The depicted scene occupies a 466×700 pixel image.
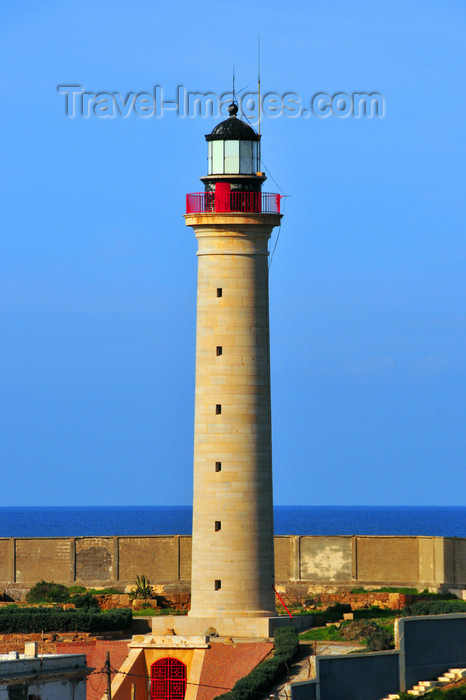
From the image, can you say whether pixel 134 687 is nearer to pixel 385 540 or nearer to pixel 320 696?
pixel 320 696

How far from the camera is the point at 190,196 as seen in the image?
3938cm

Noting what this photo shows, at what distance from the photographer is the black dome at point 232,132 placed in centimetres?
3944

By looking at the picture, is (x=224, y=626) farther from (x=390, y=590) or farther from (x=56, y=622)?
(x=390, y=590)

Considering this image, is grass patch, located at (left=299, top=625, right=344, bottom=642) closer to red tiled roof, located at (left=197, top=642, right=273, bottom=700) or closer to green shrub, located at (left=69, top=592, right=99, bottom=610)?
red tiled roof, located at (left=197, top=642, right=273, bottom=700)

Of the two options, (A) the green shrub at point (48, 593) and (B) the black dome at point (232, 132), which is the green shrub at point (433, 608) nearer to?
(A) the green shrub at point (48, 593)

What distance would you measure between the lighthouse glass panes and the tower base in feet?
39.1

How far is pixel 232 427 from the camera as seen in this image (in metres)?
38.1

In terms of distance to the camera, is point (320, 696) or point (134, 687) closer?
point (320, 696)

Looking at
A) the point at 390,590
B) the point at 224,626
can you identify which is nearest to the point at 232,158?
the point at 224,626

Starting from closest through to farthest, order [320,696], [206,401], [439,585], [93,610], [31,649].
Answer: [320,696]
[31,649]
[206,401]
[93,610]
[439,585]

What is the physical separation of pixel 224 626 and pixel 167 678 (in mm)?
2132

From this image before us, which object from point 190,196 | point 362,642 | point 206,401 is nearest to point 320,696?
point 362,642

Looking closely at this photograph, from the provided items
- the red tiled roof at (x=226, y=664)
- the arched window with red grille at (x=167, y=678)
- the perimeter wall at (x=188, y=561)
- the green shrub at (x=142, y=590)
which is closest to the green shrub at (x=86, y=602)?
→ the green shrub at (x=142, y=590)

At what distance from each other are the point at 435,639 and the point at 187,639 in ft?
23.2
